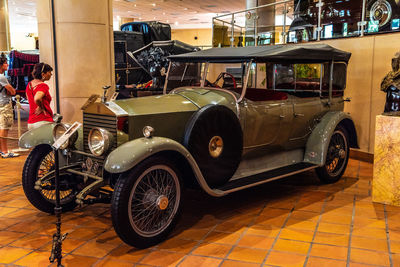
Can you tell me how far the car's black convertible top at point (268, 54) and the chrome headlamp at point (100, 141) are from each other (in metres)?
1.57

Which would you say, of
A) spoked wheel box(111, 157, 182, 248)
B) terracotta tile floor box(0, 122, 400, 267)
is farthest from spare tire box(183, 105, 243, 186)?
terracotta tile floor box(0, 122, 400, 267)

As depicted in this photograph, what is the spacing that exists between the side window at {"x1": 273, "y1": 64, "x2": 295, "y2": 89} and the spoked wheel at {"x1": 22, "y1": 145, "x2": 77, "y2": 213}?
3040 mm

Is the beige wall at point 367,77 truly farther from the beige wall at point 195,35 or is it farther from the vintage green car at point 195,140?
the beige wall at point 195,35

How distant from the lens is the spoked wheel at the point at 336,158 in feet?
16.4

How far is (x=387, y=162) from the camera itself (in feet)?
14.0

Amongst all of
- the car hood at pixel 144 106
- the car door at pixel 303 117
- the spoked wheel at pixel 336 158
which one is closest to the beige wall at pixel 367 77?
the spoked wheel at pixel 336 158

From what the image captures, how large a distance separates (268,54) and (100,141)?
190 centimetres

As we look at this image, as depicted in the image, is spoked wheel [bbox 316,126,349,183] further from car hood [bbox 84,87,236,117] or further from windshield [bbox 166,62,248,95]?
car hood [bbox 84,87,236,117]

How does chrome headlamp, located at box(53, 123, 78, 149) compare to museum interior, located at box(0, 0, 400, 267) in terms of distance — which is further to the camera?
chrome headlamp, located at box(53, 123, 78, 149)

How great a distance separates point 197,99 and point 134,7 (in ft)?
65.7

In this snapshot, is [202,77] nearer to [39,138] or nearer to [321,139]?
[321,139]

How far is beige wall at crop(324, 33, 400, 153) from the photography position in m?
6.01

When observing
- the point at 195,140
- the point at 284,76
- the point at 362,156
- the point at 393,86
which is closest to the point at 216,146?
the point at 195,140

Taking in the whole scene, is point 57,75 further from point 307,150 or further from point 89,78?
point 307,150
